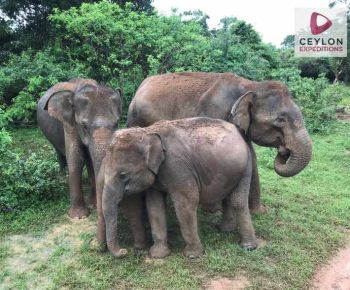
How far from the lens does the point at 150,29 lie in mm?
10750

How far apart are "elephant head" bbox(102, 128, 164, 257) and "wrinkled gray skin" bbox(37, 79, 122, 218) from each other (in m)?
0.77

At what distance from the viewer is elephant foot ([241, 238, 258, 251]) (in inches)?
210

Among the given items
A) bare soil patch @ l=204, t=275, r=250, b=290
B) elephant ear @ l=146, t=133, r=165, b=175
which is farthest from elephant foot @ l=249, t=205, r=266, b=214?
elephant ear @ l=146, t=133, r=165, b=175

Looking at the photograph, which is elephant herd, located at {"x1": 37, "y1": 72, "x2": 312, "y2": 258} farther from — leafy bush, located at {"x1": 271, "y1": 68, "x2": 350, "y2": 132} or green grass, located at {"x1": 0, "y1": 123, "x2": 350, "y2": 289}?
leafy bush, located at {"x1": 271, "y1": 68, "x2": 350, "y2": 132}

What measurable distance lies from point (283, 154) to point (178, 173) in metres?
1.54

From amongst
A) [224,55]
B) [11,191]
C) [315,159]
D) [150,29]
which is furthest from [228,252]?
[224,55]

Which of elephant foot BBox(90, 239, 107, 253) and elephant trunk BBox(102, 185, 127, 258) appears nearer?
elephant trunk BBox(102, 185, 127, 258)

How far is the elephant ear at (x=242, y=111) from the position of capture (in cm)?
552

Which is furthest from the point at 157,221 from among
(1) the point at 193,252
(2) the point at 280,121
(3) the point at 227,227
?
(2) the point at 280,121

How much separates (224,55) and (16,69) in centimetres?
606

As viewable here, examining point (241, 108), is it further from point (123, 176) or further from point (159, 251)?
point (159, 251)

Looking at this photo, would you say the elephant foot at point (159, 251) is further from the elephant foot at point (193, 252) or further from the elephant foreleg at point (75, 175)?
the elephant foreleg at point (75, 175)

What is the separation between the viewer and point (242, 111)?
5520 millimetres

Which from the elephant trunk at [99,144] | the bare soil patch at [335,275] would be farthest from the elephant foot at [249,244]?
the elephant trunk at [99,144]
